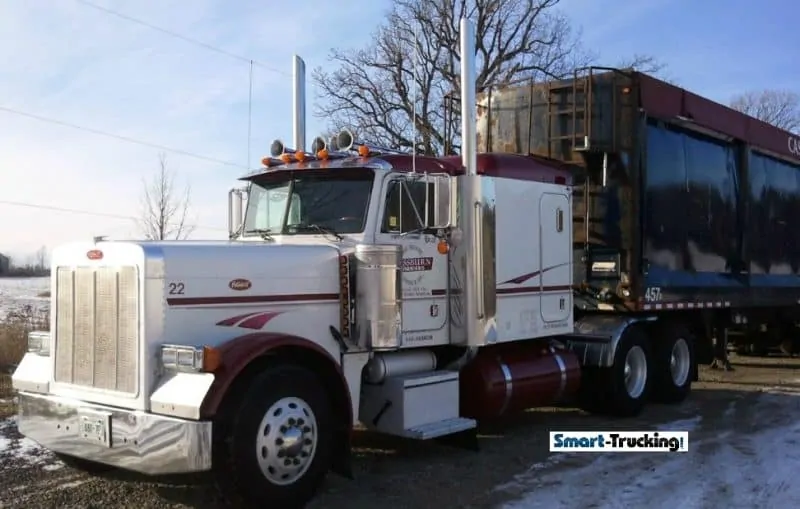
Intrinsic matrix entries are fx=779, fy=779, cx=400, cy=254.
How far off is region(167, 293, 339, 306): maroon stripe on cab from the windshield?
2.38 ft

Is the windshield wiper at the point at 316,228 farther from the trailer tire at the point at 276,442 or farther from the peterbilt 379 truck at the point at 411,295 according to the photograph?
the trailer tire at the point at 276,442

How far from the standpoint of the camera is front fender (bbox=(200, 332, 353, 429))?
5.08 meters

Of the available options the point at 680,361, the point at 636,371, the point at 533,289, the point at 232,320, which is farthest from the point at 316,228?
the point at 680,361

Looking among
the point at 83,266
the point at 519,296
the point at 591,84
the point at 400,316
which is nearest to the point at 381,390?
the point at 400,316

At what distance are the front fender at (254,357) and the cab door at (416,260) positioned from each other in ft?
3.78

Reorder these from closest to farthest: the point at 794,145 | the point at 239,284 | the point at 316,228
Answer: the point at 239,284 < the point at 316,228 < the point at 794,145

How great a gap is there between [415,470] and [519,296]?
2.19 meters

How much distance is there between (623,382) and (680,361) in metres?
1.70

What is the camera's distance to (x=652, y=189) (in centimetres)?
986

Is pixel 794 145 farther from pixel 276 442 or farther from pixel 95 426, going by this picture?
pixel 95 426

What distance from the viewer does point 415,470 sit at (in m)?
6.85

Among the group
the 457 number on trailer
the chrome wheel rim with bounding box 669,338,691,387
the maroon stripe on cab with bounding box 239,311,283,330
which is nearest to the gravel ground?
the chrome wheel rim with bounding box 669,338,691,387

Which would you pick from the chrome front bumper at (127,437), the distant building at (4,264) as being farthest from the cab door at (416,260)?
the distant building at (4,264)

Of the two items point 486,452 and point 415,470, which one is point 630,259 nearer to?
Result: point 486,452
